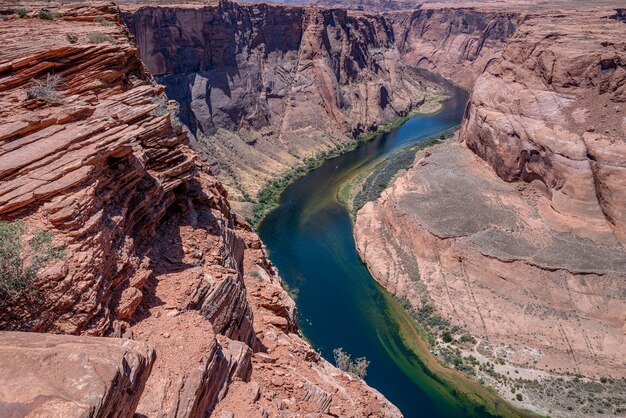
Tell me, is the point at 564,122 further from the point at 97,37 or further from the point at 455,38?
the point at 455,38

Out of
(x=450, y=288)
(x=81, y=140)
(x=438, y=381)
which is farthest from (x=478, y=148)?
(x=81, y=140)

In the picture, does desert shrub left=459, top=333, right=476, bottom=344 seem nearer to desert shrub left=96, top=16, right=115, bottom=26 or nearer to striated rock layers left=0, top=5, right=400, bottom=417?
striated rock layers left=0, top=5, right=400, bottom=417

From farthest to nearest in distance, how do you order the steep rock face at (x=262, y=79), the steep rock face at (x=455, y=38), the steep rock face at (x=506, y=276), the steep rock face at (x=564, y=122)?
the steep rock face at (x=455, y=38)
the steep rock face at (x=262, y=79)
the steep rock face at (x=564, y=122)
the steep rock face at (x=506, y=276)

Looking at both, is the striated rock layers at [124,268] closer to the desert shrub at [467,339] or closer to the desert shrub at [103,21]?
the desert shrub at [103,21]

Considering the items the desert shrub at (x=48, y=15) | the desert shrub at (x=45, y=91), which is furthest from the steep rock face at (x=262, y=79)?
the desert shrub at (x=45, y=91)

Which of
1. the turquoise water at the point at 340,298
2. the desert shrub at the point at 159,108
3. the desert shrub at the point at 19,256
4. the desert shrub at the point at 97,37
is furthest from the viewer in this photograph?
the turquoise water at the point at 340,298

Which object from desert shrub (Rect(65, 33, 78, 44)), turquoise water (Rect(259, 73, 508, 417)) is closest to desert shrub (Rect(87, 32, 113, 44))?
desert shrub (Rect(65, 33, 78, 44))
